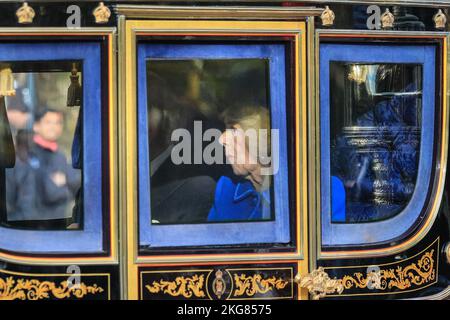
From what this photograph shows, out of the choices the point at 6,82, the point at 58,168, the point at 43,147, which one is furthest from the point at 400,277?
the point at 6,82

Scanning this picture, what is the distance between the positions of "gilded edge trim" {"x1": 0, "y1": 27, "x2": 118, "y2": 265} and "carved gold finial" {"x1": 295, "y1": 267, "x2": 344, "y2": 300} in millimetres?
947

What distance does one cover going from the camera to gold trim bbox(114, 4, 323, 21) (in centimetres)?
353

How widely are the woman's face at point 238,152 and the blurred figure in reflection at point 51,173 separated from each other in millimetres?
759

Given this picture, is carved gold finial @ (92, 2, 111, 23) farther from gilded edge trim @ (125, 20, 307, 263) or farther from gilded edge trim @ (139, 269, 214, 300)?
gilded edge trim @ (139, 269, 214, 300)

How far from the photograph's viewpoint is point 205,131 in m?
3.63

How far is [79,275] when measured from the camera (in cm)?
355

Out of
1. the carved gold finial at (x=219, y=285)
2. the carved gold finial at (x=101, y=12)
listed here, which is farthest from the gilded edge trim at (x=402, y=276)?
the carved gold finial at (x=101, y=12)

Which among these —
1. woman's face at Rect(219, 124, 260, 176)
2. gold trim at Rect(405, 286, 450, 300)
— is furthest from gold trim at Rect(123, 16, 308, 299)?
gold trim at Rect(405, 286, 450, 300)

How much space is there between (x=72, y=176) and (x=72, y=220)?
219 millimetres

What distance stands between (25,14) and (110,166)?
84 cm

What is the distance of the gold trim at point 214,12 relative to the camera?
3.53 metres

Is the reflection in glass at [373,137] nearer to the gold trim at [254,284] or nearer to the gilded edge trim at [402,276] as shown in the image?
the gilded edge trim at [402,276]
